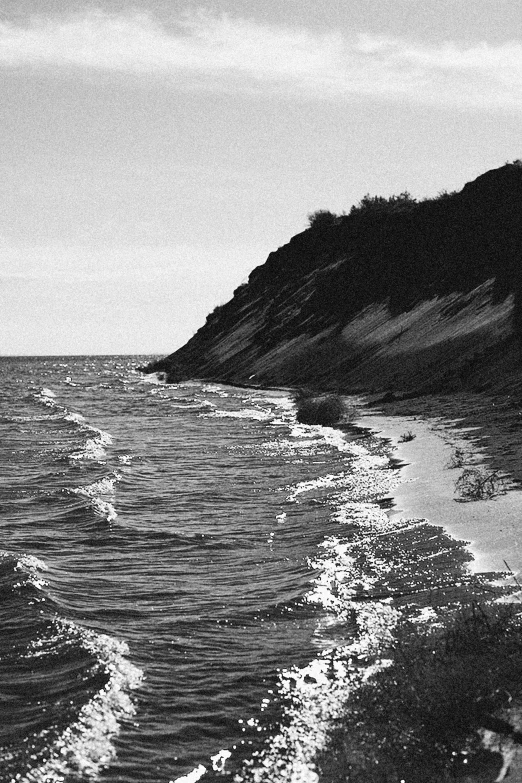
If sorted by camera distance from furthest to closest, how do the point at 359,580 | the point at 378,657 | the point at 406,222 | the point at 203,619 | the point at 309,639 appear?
the point at 406,222
the point at 359,580
the point at 203,619
the point at 309,639
the point at 378,657

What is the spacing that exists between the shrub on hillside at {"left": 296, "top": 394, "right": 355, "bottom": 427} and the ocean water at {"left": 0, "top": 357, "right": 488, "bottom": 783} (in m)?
8.78

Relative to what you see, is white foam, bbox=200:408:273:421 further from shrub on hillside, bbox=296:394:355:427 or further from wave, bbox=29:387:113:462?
wave, bbox=29:387:113:462

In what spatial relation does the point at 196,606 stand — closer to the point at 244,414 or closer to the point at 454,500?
the point at 454,500

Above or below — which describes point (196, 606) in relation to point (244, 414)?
below

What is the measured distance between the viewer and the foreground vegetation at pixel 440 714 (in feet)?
22.8

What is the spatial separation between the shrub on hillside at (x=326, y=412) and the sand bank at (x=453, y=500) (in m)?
6.72

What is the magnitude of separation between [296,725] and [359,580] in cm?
488

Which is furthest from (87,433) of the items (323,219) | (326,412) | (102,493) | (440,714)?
(323,219)

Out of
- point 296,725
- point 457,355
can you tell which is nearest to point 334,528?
point 296,725

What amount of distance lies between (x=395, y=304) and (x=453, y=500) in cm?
3805

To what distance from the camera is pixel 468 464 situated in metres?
20.1

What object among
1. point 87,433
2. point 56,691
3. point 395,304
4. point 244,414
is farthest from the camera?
point 395,304

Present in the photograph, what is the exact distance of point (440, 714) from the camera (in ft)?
24.5

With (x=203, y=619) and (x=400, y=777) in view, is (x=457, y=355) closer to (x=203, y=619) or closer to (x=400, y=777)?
(x=203, y=619)
